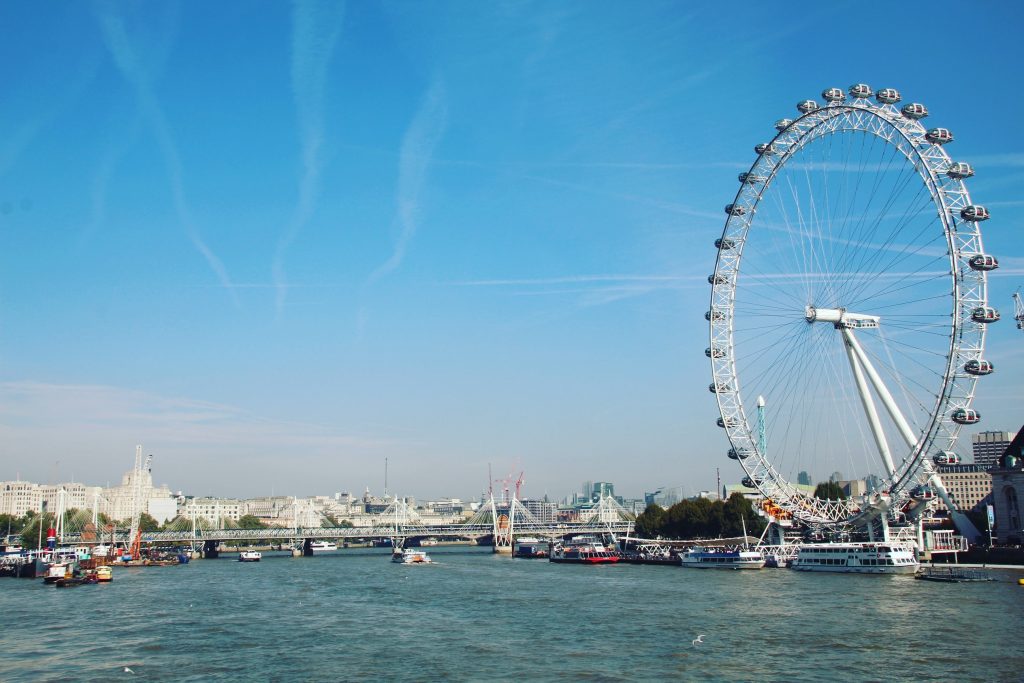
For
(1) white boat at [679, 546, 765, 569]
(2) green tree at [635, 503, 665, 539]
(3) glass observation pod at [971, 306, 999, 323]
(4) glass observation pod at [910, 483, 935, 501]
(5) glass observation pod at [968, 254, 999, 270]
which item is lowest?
(1) white boat at [679, 546, 765, 569]

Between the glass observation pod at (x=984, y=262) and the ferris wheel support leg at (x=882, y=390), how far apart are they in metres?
12.2

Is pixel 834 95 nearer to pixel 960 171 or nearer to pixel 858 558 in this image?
pixel 960 171

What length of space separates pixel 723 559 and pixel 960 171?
42.3 meters

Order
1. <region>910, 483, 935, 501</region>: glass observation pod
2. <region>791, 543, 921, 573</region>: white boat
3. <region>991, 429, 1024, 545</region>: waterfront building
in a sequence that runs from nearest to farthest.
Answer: <region>910, 483, 935, 501</region>: glass observation pod, <region>791, 543, 921, 573</region>: white boat, <region>991, 429, 1024, 545</region>: waterfront building

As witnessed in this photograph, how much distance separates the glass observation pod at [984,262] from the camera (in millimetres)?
55562

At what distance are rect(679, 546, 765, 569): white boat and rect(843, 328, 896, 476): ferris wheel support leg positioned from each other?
16.8 metres

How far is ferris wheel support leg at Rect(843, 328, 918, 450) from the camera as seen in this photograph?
6712cm

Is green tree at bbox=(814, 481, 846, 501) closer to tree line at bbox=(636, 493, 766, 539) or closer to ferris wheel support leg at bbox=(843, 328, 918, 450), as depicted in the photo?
tree line at bbox=(636, 493, 766, 539)

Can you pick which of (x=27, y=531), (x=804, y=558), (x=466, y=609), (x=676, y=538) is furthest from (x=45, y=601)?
(x=27, y=531)

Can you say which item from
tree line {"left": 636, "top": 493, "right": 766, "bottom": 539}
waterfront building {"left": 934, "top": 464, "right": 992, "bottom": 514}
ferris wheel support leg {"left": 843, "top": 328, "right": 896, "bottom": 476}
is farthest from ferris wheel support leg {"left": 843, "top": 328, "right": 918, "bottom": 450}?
waterfront building {"left": 934, "top": 464, "right": 992, "bottom": 514}

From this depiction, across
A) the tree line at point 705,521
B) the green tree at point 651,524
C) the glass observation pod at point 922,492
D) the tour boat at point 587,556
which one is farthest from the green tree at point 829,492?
the glass observation pod at point 922,492

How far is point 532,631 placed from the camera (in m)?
40.0

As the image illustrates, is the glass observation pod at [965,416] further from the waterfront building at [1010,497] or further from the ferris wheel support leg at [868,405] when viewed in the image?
the waterfront building at [1010,497]

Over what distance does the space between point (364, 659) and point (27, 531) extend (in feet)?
445
